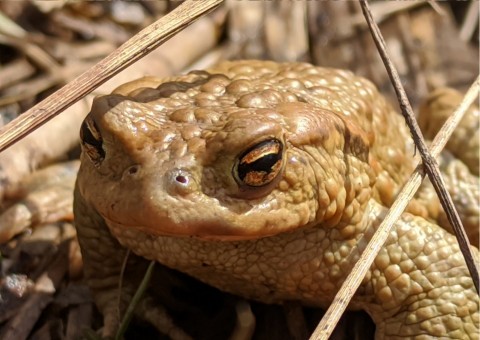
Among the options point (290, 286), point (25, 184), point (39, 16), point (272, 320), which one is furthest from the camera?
point (39, 16)

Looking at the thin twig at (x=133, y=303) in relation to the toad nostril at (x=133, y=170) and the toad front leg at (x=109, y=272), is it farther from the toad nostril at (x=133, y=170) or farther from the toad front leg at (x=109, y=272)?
the toad nostril at (x=133, y=170)

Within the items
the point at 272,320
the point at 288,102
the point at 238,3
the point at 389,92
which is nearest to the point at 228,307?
the point at 272,320

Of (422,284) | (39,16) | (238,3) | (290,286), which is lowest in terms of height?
(422,284)

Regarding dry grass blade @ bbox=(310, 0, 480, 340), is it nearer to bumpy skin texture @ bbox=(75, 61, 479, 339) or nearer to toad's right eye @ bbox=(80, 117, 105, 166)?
bumpy skin texture @ bbox=(75, 61, 479, 339)

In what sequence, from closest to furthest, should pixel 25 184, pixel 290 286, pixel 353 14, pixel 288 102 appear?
pixel 288 102
pixel 290 286
pixel 25 184
pixel 353 14

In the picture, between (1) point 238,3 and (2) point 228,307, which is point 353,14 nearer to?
(1) point 238,3

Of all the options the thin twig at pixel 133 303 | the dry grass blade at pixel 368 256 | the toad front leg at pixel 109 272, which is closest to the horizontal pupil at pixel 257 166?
the dry grass blade at pixel 368 256

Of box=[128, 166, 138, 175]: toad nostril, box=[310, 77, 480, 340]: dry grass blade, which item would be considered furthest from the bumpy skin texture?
box=[310, 77, 480, 340]: dry grass blade
